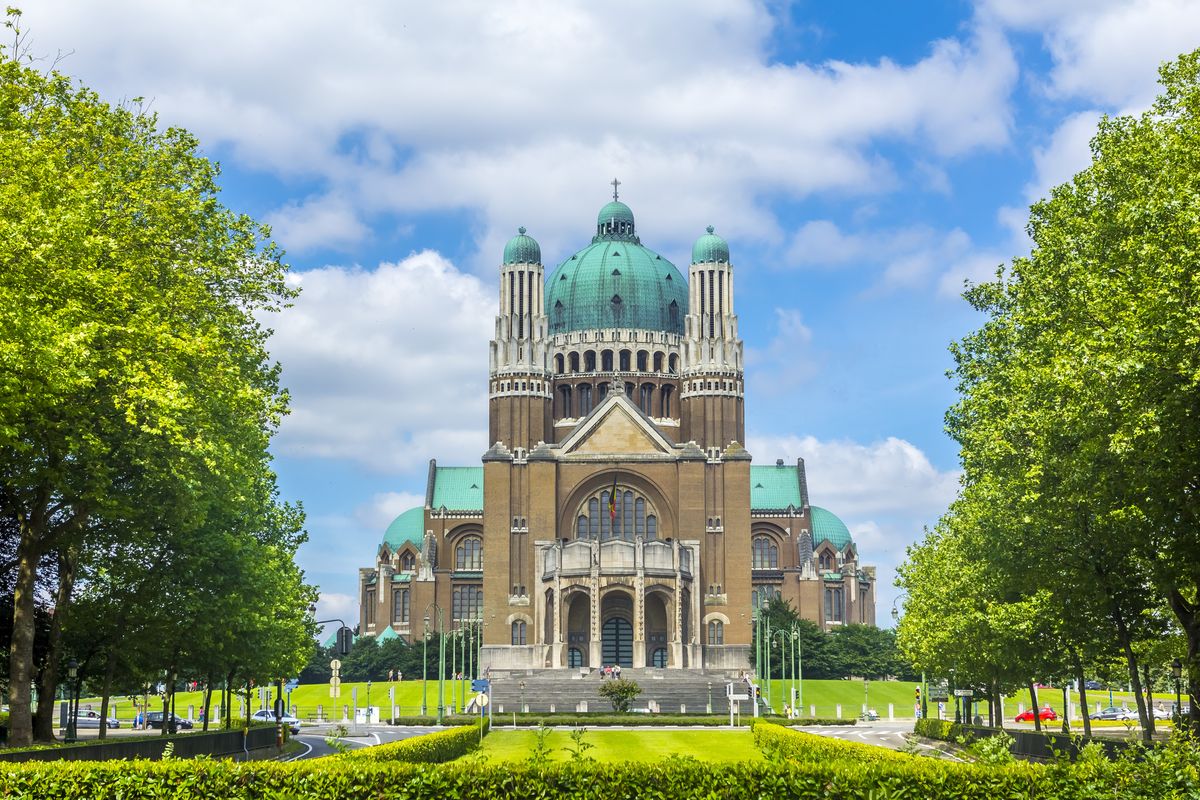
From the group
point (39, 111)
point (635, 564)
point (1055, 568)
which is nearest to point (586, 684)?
point (635, 564)

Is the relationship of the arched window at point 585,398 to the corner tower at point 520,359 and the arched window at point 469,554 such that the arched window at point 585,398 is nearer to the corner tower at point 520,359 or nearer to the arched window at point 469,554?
the corner tower at point 520,359

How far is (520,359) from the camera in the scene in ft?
353

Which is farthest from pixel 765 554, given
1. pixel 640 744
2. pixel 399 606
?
pixel 640 744

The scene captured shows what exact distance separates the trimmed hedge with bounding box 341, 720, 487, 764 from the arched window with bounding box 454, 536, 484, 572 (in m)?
81.6

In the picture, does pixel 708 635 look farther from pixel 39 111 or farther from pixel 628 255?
pixel 39 111

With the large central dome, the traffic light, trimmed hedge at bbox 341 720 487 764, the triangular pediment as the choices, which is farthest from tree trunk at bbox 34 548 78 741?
the large central dome

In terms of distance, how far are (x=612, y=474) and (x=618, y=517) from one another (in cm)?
316

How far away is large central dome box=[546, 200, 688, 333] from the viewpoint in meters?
114

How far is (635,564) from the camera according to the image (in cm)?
9638

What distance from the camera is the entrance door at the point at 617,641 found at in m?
101

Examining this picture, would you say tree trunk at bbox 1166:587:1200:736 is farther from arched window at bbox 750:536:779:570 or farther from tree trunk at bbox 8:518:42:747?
arched window at bbox 750:536:779:570

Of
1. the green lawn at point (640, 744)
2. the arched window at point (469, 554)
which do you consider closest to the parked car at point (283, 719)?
the green lawn at point (640, 744)

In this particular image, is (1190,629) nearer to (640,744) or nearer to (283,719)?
(640,744)

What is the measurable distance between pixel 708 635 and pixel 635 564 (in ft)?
26.5
